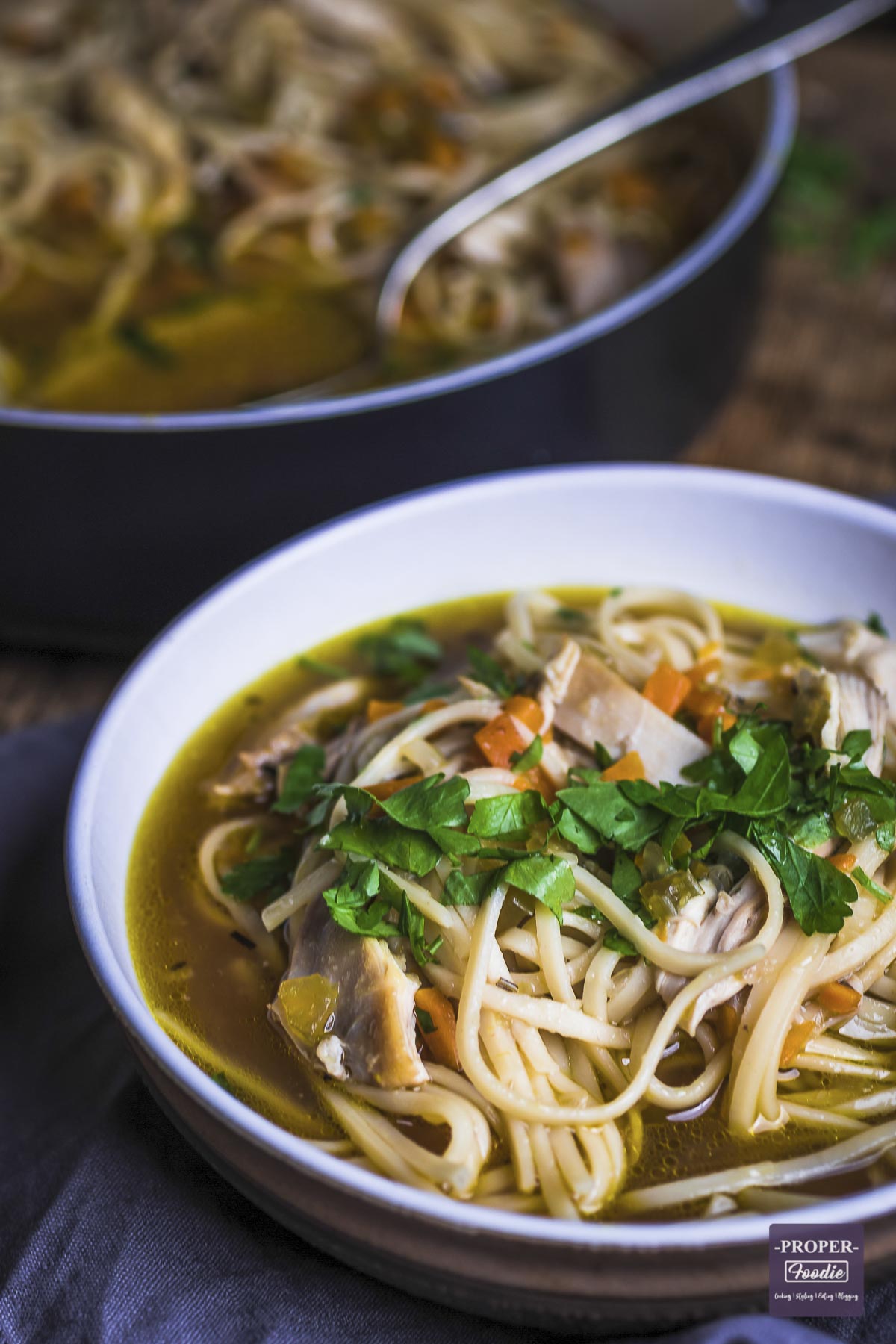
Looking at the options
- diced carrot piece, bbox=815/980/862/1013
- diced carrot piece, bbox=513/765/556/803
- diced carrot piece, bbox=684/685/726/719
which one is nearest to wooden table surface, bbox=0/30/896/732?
diced carrot piece, bbox=684/685/726/719

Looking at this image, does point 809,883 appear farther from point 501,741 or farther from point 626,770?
point 501,741

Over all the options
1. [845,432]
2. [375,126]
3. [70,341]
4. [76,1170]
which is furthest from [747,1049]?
[375,126]

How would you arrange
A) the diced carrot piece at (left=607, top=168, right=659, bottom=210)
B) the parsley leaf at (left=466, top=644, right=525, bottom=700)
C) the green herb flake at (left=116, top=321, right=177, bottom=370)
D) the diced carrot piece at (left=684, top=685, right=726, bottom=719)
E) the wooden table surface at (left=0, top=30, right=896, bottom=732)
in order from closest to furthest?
the diced carrot piece at (left=684, top=685, right=726, bottom=719) < the parsley leaf at (left=466, top=644, right=525, bottom=700) < the wooden table surface at (left=0, top=30, right=896, bottom=732) < the green herb flake at (left=116, top=321, right=177, bottom=370) < the diced carrot piece at (left=607, top=168, right=659, bottom=210)

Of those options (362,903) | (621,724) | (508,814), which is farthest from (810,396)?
(362,903)

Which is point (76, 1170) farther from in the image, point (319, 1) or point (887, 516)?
point (319, 1)

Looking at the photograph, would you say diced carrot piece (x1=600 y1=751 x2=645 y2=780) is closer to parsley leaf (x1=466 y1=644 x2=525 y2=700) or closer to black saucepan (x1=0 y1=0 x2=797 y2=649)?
parsley leaf (x1=466 y1=644 x2=525 y2=700)
